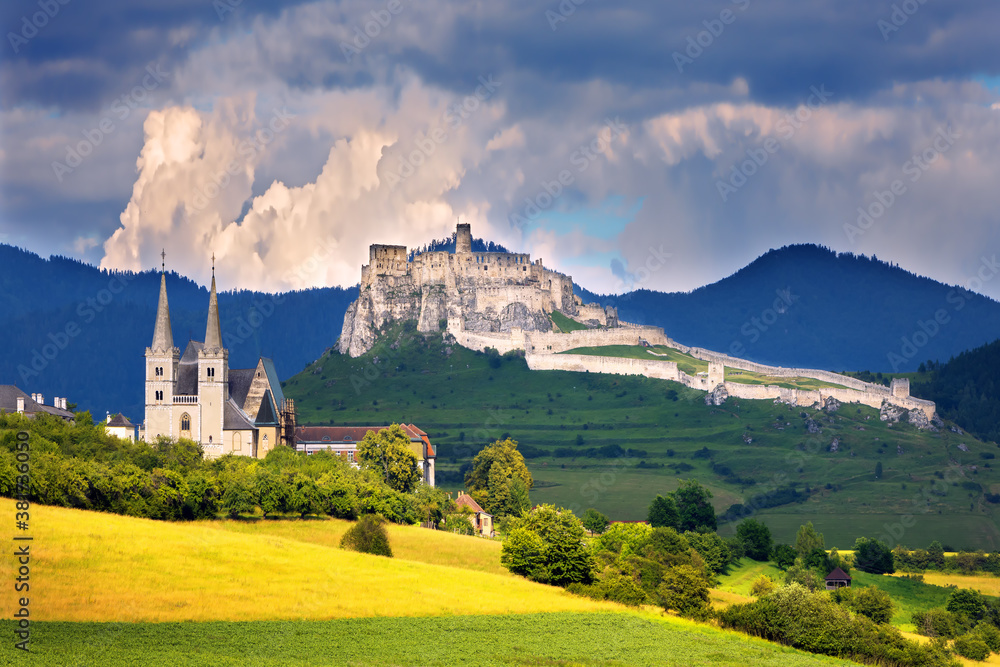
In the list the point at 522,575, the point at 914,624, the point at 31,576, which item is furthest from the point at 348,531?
the point at 914,624

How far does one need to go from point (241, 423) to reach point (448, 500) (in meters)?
17.3

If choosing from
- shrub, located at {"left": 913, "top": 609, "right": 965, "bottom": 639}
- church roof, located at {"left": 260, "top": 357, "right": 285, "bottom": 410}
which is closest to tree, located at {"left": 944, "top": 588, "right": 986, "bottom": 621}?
shrub, located at {"left": 913, "top": 609, "right": 965, "bottom": 639}

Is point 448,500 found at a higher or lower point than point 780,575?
higher

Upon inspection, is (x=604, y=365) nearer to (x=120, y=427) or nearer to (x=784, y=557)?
(x=784, y=557)

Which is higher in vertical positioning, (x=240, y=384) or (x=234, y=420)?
(x=240, y=384)

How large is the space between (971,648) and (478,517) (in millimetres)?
37699

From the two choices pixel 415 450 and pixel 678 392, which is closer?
pixel 415 450

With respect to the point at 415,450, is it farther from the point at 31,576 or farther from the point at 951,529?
the point at 951,529

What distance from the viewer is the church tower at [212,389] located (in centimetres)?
8994

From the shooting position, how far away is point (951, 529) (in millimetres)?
129250

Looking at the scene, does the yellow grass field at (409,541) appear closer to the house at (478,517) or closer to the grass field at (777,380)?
the house at (478,517)

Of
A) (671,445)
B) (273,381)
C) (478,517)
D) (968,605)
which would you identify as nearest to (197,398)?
(273,381)

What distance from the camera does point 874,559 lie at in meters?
107

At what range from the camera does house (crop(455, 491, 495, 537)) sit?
3622 inches
